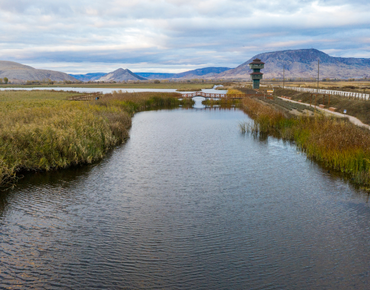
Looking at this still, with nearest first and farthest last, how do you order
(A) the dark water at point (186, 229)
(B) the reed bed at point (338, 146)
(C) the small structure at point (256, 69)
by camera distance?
(A) the dark water at point (186, 229) < (B) the reed bed at point (338, 146) < (C) the small structure at point (256, 69)

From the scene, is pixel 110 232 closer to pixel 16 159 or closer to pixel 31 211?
pixel 31 211

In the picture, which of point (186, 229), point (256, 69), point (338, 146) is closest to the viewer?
point (186, 229)

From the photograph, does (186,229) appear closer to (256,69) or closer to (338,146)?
(338,146)

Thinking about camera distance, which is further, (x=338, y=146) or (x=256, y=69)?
(x=256, y=69)

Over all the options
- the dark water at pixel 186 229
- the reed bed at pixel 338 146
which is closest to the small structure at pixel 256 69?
the reed bed at pixel 338 146

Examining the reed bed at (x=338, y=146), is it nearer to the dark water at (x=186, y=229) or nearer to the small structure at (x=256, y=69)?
the dark water at (x=186, y=229)

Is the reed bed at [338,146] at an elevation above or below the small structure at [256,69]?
below

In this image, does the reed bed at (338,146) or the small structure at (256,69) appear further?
the small structure at (256,69)

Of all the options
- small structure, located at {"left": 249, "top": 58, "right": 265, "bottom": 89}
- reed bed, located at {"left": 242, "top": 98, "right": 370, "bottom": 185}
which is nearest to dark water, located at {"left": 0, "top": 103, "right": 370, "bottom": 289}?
reed bed, located at {"left": 242, "top": 98, "right": 370, "bottom": 185}

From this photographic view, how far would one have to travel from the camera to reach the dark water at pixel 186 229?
8.70 meters

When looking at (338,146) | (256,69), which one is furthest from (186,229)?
(256,69)

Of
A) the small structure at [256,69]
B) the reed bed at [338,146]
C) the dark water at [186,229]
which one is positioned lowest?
the dark water at [186,229]

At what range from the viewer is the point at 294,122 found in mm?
28703

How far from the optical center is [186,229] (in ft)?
37.4
